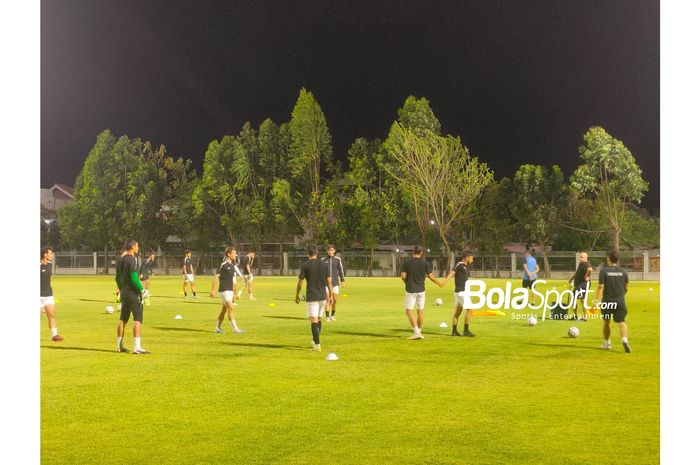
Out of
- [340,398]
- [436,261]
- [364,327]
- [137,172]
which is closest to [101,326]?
[364,327]

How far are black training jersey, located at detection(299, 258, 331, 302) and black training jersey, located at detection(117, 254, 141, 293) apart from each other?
3070 millimetres

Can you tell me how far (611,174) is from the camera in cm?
3981

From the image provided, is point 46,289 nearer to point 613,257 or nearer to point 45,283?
point 45,283

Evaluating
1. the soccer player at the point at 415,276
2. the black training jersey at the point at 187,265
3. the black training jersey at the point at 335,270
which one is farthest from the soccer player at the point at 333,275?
the black training jersey at the point at 187,265

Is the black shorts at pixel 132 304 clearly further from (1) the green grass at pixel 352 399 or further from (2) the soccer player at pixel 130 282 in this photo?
(1) the green grass at pixel 352 399

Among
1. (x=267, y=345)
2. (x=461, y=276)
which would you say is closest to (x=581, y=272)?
(x=461, y=276)

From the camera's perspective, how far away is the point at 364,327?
17562mm

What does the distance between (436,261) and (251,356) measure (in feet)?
137

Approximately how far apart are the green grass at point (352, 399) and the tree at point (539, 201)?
34855mm

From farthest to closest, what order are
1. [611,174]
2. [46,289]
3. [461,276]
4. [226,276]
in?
1. [611,174]
2. [226,276]
3. [461,276]
4. [46,289]

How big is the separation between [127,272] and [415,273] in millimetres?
5714

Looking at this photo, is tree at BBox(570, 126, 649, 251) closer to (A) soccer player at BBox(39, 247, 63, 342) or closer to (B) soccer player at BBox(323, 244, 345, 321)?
(B) soccer player at BBox(323, 244, 345, 321)

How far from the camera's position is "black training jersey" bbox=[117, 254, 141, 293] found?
12.5 metres

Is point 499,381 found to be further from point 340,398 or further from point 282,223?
point 282,223
